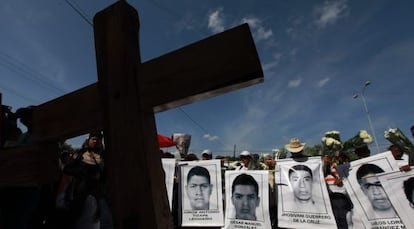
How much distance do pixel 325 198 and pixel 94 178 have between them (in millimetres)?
3057

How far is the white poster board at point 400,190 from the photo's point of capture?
317cm

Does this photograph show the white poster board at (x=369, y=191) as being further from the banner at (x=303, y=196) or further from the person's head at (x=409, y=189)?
the banner at (x=303, y=196)

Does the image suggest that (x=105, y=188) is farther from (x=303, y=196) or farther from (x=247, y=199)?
(x=303, y=196)

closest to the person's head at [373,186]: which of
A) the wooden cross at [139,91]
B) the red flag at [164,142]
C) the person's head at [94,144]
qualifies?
the person's head at [94,144]

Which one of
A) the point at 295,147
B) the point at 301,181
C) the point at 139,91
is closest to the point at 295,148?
the point at 295,147

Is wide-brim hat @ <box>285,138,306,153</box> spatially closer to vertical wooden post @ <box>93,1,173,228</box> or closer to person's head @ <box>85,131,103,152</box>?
person's head @ <box>85,131,103,152</box>

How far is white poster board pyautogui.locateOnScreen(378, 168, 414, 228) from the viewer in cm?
317

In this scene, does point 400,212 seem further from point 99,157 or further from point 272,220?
point 99,157

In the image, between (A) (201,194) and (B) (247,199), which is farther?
(A) (201,194)

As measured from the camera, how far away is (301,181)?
3.82 m

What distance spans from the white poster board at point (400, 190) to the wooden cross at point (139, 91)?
353cm

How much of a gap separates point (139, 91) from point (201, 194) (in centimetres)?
357

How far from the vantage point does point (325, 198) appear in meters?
3.59

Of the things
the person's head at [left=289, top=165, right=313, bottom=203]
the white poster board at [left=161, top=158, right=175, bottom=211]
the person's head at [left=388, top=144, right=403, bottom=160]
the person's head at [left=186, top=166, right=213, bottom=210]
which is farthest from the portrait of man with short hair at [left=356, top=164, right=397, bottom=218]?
the white poster board at [left=161, top=158, right=175, bottom=211]
